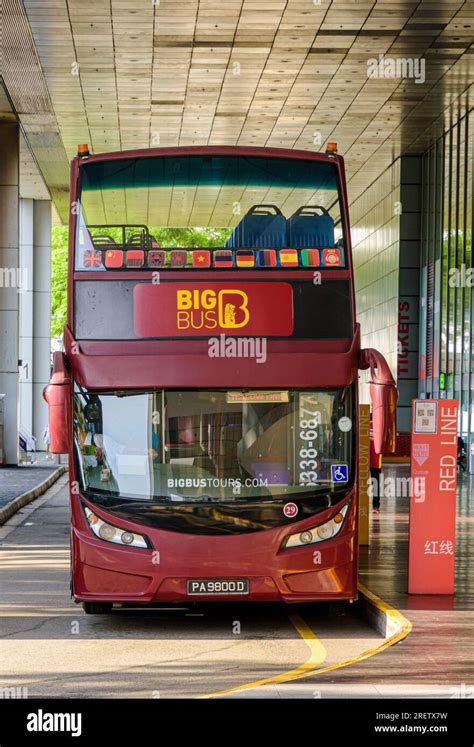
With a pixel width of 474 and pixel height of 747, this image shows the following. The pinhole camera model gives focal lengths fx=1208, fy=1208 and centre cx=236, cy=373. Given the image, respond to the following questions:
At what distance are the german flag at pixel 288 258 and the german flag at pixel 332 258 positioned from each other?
263 mm

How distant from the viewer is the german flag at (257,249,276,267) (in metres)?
10.6

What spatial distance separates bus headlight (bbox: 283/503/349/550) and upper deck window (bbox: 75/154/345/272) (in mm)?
2220

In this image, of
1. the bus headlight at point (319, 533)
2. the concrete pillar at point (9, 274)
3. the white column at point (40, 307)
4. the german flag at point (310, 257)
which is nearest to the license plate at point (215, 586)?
the bus headlight at point (319, 533)

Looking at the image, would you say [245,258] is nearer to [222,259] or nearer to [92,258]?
[222,259]

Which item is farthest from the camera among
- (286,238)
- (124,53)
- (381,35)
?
(124,53)

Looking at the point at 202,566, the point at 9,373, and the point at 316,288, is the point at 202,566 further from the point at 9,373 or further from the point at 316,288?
the point at 9,373

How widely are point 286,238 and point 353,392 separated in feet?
4.98

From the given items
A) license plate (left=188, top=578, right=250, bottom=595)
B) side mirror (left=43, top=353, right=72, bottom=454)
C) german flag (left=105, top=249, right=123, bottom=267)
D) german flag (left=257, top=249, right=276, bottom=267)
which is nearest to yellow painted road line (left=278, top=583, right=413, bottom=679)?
license plate (left=188, top=578, right=250, bottom=595)

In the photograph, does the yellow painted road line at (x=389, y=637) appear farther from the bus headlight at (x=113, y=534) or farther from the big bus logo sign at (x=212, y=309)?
the big bus logo sign at (x=212, y=309)

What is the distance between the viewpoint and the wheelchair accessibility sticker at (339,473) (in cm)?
1039

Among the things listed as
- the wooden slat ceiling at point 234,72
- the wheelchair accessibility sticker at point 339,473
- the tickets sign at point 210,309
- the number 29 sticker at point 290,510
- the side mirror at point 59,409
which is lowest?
the number 29 sticker at point 290,510

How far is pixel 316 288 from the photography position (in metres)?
10.5

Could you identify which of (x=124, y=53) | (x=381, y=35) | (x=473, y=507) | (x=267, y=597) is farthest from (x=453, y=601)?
(x=124, y=53)

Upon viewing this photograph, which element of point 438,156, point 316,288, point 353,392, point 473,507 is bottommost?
point 473,507
